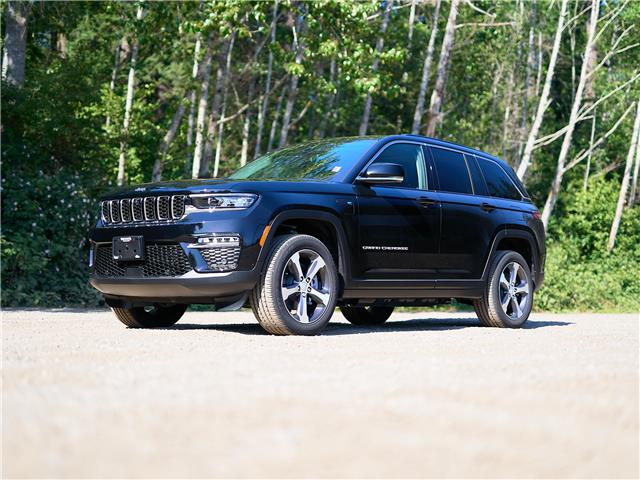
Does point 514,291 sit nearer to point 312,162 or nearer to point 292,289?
point 312,162

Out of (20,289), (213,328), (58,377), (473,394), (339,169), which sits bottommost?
(20,289)

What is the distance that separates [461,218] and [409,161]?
2.70 ft

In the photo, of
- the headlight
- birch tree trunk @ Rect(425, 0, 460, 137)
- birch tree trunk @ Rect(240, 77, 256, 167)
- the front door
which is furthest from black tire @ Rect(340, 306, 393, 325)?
birch tree trunk @ Rect(240, 77, 256, 167)

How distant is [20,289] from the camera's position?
14344 millimetres

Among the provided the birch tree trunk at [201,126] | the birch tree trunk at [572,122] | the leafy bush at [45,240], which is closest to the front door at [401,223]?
the leafy bush at [45,240]

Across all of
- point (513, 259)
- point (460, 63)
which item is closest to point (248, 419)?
point (513, 259)

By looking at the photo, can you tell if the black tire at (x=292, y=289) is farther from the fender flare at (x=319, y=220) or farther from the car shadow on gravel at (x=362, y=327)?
the car shadow on gravel at (x=362, y=327)

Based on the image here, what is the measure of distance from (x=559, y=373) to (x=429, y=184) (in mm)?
4363

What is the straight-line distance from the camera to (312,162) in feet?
31.7

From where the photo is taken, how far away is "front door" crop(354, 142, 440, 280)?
365 inches

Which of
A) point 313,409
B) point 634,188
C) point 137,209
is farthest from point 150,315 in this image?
point 634,188

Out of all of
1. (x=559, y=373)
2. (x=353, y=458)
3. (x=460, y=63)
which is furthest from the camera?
(x=460, y=63)

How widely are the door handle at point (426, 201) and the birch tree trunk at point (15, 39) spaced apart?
11.1 metres

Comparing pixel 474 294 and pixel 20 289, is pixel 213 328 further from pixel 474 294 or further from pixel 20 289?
pixel 20 289
